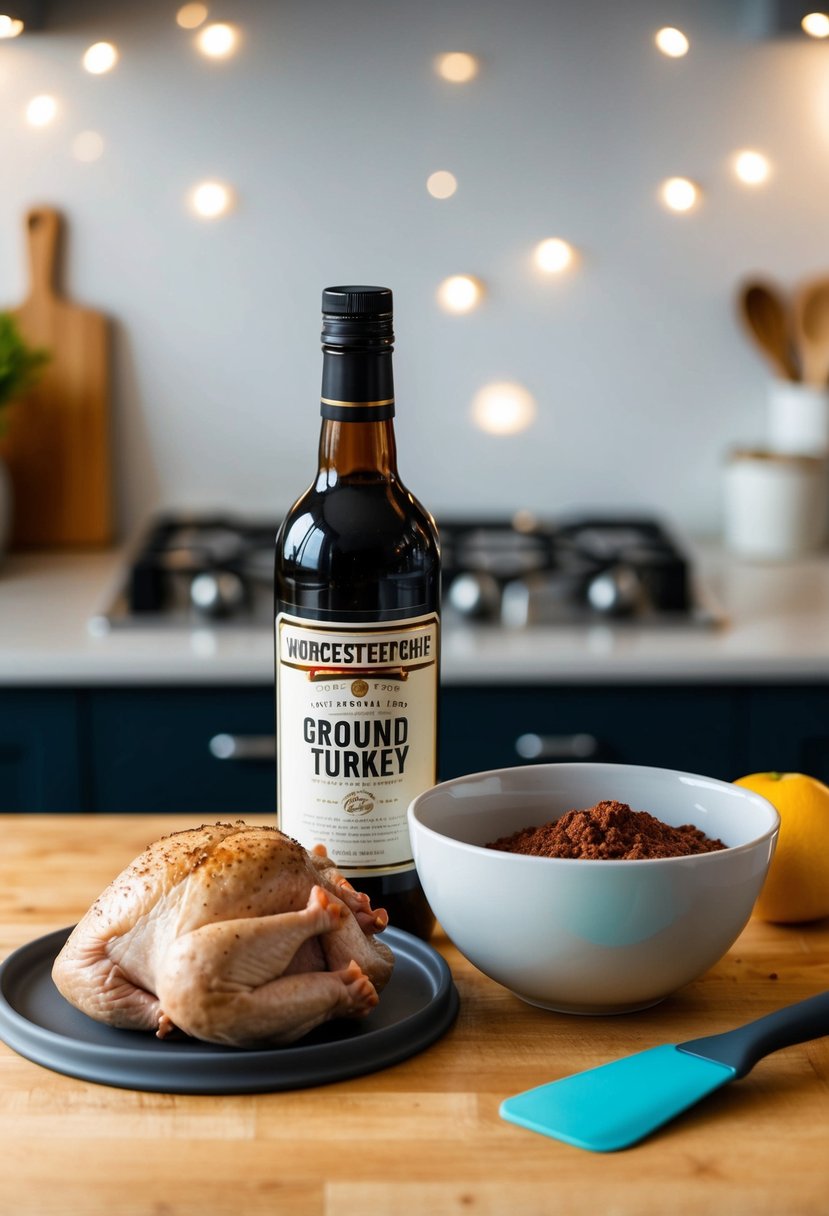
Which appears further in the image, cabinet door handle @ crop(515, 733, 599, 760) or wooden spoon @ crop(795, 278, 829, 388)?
wooden spoon @ crop(795, 278, 829, 388)

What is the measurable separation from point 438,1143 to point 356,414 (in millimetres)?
390

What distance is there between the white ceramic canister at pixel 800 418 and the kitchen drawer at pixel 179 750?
101 centimetres

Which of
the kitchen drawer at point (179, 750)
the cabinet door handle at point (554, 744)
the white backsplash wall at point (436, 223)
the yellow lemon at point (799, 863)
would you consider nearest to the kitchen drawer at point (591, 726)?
the cabinet door handle at point (554, 744)

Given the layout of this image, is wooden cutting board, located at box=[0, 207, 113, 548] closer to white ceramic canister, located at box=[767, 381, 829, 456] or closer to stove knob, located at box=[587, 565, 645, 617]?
stove knob, located at box=[587, 565, 645, 617]

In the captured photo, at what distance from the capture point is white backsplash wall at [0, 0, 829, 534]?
2.23m

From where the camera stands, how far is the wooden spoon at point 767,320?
232 centimetres

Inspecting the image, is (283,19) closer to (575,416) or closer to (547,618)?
(575,416)

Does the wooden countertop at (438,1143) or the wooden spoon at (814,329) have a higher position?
the wooden spoon at (814,329)

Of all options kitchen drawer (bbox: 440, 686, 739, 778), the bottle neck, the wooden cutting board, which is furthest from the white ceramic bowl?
the wooden cutting board

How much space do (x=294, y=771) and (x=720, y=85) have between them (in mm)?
1769

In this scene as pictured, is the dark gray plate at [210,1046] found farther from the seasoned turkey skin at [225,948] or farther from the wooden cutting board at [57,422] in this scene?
the wooden cutting board at [57,422]

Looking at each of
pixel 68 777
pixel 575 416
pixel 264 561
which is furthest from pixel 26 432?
pixel 575 416

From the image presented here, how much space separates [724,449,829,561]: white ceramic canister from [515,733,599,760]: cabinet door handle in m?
0.61

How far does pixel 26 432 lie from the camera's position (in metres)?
2.29
